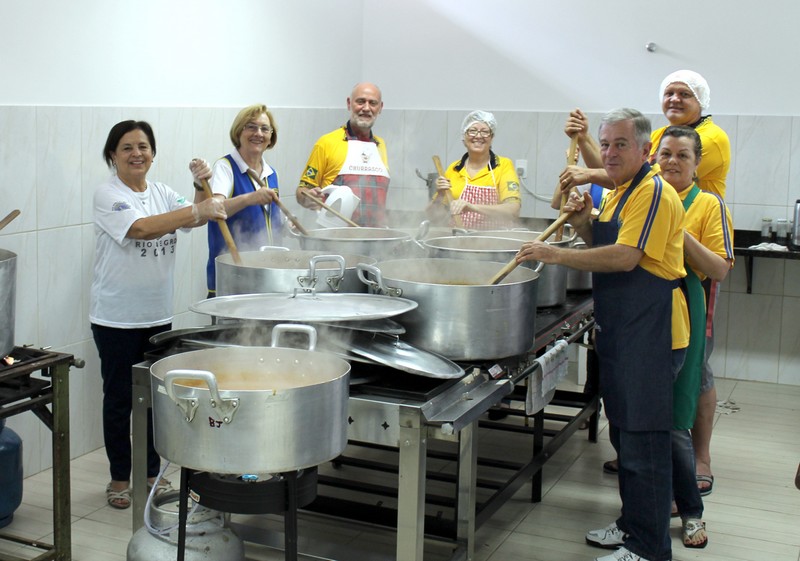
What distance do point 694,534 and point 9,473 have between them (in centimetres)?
238

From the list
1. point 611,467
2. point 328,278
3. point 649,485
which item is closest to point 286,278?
point 328,278

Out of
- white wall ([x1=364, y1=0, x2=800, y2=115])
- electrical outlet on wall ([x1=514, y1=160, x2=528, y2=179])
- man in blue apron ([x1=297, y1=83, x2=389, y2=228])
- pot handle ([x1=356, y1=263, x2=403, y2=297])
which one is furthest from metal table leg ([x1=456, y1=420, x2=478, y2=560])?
white wall ([x1=364, y1=0, x2=800, y2=115])

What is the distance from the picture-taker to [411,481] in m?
2.32

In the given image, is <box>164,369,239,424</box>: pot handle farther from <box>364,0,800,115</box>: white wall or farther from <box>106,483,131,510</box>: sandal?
<box>364,0,800,115</box>: white wall

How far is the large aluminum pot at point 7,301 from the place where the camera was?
2504mm

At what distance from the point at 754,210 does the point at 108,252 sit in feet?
12.1

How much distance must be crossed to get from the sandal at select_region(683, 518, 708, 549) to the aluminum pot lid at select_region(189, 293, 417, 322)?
58.3 inches

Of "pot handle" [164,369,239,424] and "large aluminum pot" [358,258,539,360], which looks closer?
"pot handle" [164,369,239,424]

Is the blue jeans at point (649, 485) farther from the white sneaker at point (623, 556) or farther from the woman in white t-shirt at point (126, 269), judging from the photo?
the woman in white t-shirt at point (126, 269)

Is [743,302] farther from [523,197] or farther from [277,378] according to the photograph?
[277,378]

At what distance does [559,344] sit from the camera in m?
3.18

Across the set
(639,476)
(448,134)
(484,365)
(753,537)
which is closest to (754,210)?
(448,134)

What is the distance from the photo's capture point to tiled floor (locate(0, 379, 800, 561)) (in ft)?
10.7

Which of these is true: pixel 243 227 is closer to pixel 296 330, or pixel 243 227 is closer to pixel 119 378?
pixel 119 378
